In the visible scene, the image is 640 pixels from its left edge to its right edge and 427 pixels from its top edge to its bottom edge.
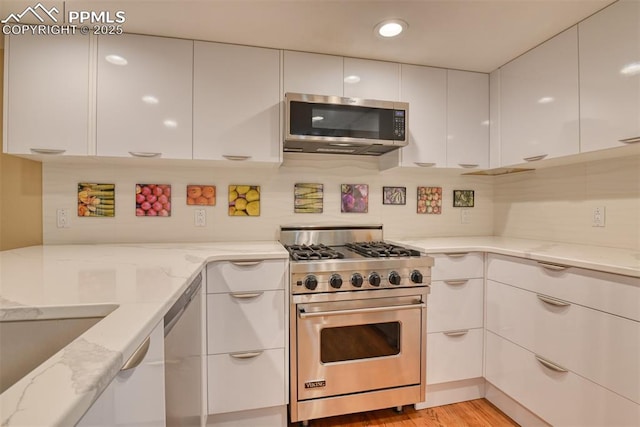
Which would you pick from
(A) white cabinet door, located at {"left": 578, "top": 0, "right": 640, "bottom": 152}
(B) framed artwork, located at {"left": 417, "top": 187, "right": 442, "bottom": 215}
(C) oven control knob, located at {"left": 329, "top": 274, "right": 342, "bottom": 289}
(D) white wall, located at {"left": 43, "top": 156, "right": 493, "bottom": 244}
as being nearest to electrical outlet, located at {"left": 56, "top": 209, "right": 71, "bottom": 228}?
(D) white wall, located at {"left": 43, "top": 156, "right": 493, "bottom": 244}

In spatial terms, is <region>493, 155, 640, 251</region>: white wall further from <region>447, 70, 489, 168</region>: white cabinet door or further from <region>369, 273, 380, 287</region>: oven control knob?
<region>369, 273, 380, 287</region>: oven control knob

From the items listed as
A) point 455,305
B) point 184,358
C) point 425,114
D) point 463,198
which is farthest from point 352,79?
point 184,358

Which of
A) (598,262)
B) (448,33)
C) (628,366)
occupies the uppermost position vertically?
(448,33)

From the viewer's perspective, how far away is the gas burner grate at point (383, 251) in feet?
5.90

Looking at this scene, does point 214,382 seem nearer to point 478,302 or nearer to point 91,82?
point 478,302

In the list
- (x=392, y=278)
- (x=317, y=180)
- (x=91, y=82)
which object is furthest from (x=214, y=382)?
(x=91, y=82)

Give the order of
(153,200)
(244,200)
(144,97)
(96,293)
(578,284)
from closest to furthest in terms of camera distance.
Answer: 1. (96,293)
2. (578,284)
3. (144,97)
4. (153,200)
5. (244,200)

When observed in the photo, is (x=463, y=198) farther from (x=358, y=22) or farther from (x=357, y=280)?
(x=358, y=22)

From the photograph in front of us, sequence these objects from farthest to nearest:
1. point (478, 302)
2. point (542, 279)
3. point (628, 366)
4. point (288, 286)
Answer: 1. point (478, 302)
2. point (288, 286)
3. point (542, 279)
4. point (628, 366)

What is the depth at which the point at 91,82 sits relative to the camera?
1.64 m

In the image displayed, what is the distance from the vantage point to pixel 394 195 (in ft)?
7.79

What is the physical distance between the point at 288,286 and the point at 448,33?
170cm

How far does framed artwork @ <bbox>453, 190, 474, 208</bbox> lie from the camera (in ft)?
8.20

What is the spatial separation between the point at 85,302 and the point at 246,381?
109 centimetres
